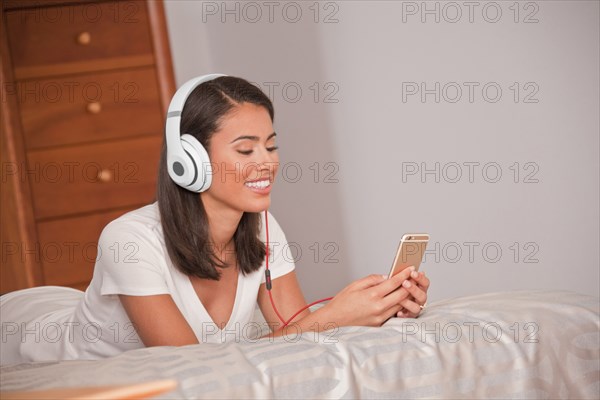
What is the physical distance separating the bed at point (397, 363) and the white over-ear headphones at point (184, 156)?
1.49ft

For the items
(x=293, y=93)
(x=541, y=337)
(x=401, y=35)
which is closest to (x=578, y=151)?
(x=401, y=35)

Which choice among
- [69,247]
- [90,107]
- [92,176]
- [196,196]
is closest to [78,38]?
[90,107]

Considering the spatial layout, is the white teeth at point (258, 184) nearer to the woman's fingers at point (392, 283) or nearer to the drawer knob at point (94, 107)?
the woman's fingers at point (392, 283)

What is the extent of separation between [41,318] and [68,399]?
3.70 feet

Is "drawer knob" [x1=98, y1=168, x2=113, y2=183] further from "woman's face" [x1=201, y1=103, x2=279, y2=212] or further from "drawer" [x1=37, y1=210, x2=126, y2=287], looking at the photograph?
"woman's face" [x1=201, y1=103, x2=279, y2=212]

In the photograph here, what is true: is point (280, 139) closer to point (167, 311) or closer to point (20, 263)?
point (20, 263)

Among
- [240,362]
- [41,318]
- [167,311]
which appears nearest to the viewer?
[240,362]

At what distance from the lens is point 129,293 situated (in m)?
1.43

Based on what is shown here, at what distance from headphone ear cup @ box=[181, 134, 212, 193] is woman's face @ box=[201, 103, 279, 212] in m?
0.02

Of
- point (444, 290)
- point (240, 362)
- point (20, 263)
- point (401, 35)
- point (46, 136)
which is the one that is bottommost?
point (444, 290)

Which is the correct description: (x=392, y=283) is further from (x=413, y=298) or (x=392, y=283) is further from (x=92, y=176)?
(x=92, y=176)

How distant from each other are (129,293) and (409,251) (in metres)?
0.49

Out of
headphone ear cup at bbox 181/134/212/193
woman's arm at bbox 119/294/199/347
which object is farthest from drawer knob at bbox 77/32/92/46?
woman's arm at bbox 119/294/199/347

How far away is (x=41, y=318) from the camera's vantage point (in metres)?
1.72
